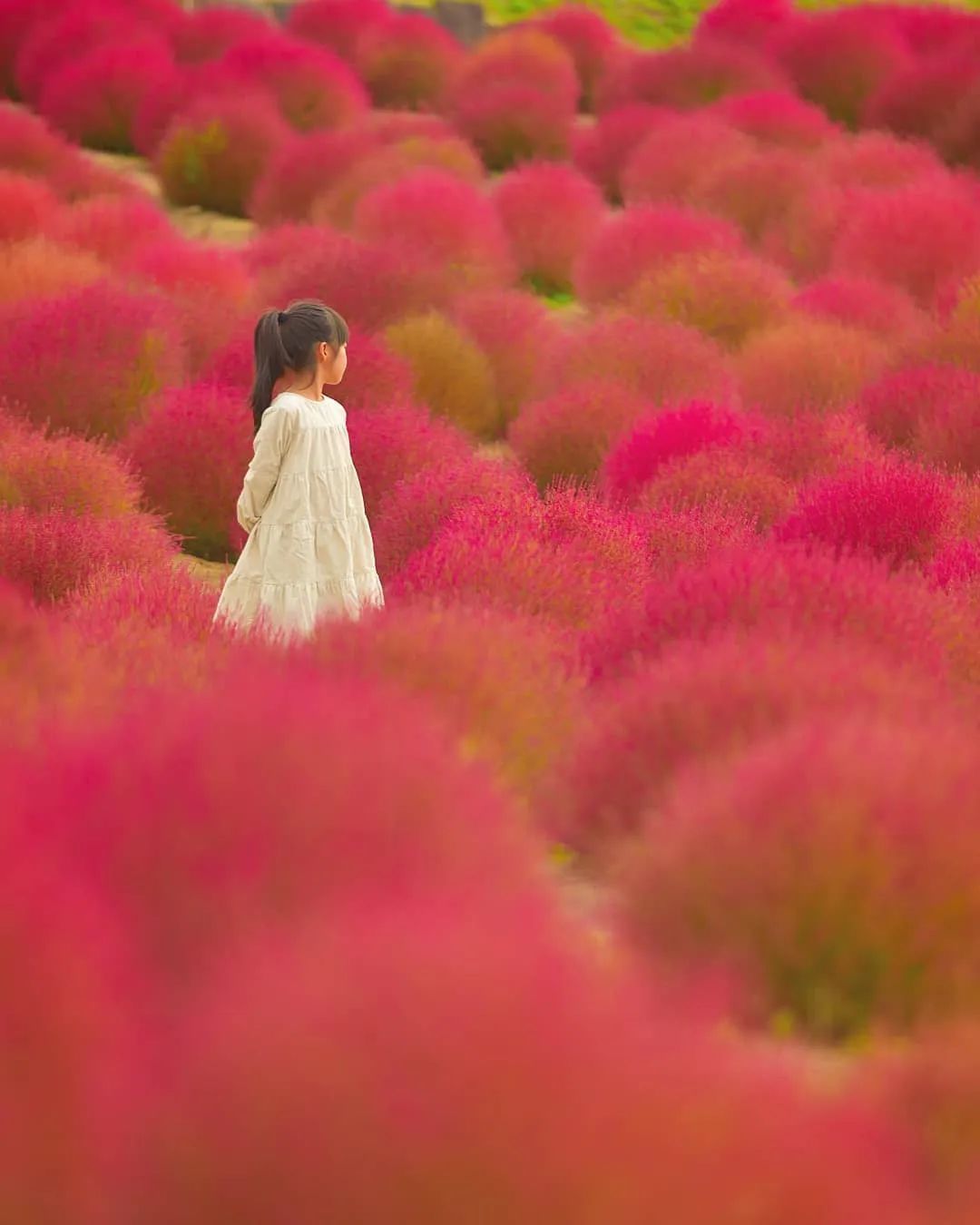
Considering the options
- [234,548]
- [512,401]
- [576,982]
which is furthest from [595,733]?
[512,401]

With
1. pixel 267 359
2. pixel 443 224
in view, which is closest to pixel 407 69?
pixel 443 224

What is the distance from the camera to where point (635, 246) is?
9844 millimetres

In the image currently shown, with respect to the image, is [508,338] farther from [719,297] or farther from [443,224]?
[443,224]

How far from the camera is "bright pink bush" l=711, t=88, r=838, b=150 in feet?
41.9

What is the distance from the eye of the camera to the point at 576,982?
1.86 meters

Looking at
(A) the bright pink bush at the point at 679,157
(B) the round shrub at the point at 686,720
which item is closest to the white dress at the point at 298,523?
(B) the round shrub at the point at 686,720

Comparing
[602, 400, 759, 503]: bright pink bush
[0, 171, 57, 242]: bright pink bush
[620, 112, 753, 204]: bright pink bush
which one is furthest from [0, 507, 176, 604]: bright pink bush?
[620, 112, 753, 204]: bright pink bush

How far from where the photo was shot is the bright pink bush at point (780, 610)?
3.79 meters

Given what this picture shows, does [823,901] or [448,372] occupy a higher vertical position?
[823,901]

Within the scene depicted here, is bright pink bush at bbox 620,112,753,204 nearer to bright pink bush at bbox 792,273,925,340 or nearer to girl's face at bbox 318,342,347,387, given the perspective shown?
bright pink bush at bbox 792,273,925,340

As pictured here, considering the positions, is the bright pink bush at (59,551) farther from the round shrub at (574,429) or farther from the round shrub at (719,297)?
the round shrub at (719,297)

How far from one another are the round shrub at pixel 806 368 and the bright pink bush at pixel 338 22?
31.0 ft

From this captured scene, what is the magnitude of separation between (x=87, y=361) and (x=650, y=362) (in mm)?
2307

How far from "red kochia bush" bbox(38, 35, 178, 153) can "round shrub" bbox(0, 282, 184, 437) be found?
674 cm
